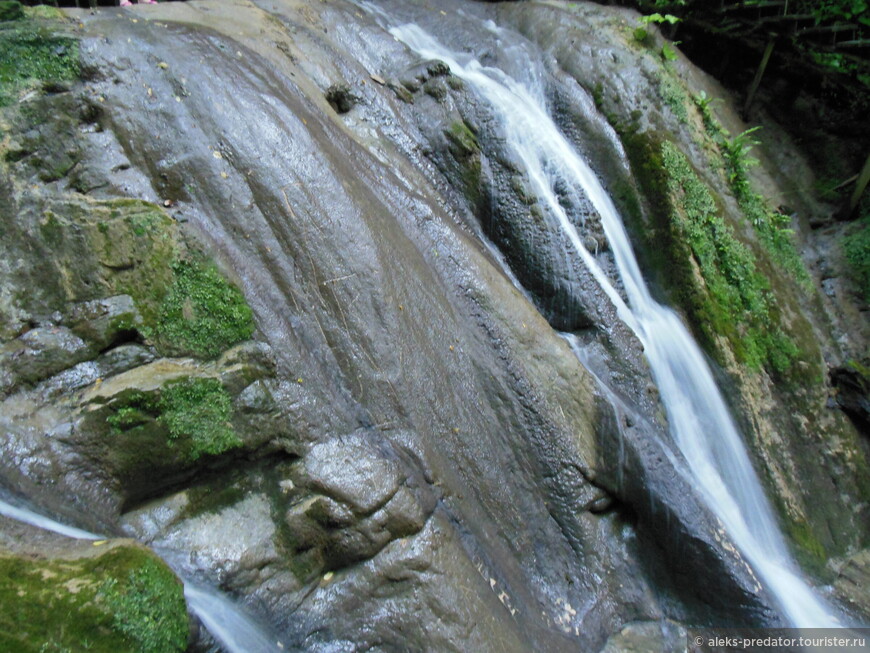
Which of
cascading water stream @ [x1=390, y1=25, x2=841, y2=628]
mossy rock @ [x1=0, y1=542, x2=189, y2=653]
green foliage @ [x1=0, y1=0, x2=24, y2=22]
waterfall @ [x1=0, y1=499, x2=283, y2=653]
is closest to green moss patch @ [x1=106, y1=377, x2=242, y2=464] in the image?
waterfall @ [x1=0, y1=499, x2=283, y2=653]

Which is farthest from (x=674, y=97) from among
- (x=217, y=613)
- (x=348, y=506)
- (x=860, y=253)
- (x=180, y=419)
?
(x=217, y=613)

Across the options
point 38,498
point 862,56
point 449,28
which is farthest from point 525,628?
point 862,56

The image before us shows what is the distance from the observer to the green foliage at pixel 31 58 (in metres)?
4.38

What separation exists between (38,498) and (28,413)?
578mm

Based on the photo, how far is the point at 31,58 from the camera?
4.55m

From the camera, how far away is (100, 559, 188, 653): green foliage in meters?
2.61

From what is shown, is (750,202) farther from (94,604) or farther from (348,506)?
(94,604)

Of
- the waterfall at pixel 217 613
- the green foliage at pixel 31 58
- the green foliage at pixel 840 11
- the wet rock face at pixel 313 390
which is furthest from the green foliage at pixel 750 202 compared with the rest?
the green foliage at pixel 31 58

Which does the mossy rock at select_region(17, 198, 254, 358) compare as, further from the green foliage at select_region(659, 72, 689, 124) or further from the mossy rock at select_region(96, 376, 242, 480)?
the green foliage at select_region(659, 72, 689, 124)

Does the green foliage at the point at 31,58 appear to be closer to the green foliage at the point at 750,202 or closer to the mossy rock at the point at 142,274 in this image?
the mossy rock at the point at 142,274

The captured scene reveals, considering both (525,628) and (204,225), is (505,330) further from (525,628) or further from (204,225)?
(204,225)

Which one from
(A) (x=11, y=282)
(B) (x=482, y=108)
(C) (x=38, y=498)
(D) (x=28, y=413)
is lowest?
(C) (x=38, y=498)

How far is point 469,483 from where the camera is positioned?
454cm

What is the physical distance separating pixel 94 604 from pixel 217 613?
1032 millimetres
